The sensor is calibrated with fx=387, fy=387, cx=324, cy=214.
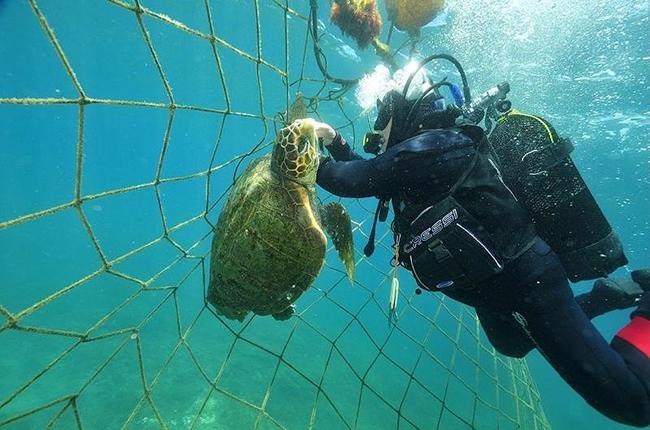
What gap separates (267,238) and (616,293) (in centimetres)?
266

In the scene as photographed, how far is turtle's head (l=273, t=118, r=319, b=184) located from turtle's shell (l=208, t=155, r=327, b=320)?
0.10 meters

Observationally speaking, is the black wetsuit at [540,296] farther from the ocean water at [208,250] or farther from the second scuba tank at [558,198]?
the ocean water at [208,250]

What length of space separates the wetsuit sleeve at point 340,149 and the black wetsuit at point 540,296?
0.36 meters

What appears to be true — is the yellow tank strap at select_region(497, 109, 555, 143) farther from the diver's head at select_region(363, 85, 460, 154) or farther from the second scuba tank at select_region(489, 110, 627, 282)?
the diver's head at select_region(363, 85, 460, 154)

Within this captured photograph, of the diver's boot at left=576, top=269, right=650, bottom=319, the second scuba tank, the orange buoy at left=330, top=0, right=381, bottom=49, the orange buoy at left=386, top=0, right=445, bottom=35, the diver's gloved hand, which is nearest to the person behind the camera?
the second scuba tank

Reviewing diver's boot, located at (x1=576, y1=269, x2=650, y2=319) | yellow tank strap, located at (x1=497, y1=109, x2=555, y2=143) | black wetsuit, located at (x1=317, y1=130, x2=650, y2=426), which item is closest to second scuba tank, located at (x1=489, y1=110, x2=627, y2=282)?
yellow tank strap, located at (x1=497, y1=109, x2=555, y2=143)

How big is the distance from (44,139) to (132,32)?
1717 inches

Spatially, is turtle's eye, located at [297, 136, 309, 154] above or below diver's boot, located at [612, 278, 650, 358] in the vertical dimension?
above

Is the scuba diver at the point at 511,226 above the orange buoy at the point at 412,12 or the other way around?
the other way around

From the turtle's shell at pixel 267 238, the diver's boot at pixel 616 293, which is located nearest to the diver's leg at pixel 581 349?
the diver's boot at pixel 616 293

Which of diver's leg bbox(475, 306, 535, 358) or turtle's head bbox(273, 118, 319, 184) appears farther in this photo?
diver's leg bbox(475, 306, 535, 358)

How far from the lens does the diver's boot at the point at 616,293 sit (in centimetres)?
275

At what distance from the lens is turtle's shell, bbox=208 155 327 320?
2364 millimetres

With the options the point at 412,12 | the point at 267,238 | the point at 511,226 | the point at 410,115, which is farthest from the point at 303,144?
the point at 412,12
